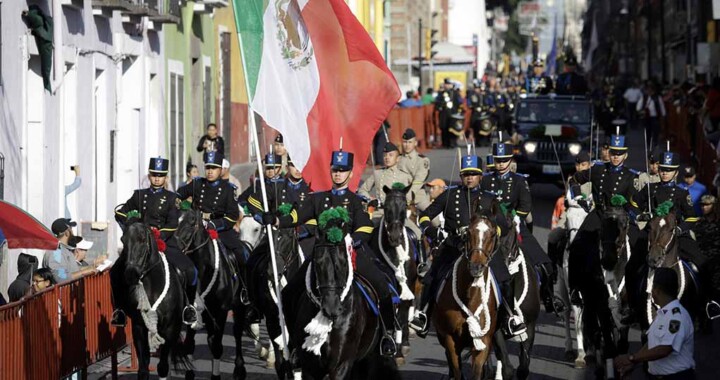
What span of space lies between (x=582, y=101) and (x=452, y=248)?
79.7 feet

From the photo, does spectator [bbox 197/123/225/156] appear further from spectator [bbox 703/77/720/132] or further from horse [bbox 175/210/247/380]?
spectator [bbox 703/77/720/132]

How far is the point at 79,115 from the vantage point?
26.0m

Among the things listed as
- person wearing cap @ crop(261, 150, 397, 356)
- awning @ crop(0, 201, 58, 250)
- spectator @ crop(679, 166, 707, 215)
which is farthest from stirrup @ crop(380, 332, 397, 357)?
spectator @ crop(679, 166, 707, 215)

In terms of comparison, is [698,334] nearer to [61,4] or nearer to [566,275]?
[566,275]

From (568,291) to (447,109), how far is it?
3492 centimetres

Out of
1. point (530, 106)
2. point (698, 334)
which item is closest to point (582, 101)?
point (530, 106)

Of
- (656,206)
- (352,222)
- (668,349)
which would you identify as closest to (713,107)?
(656,206)

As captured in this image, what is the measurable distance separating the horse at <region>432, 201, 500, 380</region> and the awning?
3619 mm

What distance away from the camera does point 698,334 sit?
2003cm

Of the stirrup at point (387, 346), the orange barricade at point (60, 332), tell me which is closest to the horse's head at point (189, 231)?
the orange barricade at point (60, 332)

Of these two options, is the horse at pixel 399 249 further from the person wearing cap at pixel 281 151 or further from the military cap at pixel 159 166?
the person wearing cap at pixel 281 151

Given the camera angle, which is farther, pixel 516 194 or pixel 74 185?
pixel 74 185

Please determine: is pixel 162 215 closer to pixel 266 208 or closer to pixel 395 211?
pixel 395 211

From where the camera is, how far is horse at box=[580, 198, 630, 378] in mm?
16422
